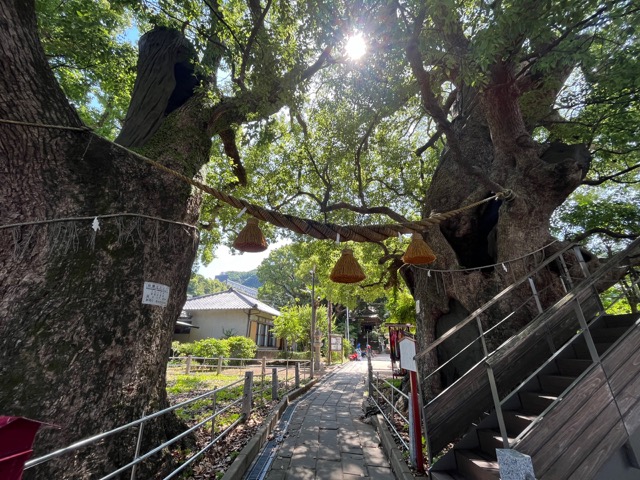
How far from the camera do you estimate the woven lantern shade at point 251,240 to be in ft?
13.3

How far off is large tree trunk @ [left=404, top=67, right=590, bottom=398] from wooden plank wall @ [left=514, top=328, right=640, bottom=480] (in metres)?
2.19

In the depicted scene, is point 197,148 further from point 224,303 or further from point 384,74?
point 224,303

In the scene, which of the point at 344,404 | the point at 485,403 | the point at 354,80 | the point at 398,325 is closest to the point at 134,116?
the point at 354,80

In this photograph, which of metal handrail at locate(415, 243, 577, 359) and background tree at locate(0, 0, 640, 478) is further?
metal handrail at locate(415, 243, 577, 359)

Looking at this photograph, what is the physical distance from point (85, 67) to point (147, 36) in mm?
2463

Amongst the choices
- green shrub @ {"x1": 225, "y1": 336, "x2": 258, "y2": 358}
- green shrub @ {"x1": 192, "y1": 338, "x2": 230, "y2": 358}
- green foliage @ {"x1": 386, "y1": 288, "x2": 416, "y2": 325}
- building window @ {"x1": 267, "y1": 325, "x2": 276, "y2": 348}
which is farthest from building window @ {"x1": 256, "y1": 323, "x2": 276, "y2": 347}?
green foliage @ {"x1": 386, "y1": 288, "x2": 416, "y2": 325}

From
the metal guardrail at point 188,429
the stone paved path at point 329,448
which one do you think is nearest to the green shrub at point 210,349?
the metal guardrail at point 188,429

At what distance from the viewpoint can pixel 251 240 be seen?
4.05m

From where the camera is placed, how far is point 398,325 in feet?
37.0

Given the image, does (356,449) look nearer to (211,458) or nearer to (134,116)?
(211,458)

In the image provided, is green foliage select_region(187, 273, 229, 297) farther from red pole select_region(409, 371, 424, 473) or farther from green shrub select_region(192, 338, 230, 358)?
red pole select_region(409, 371, 424, 473)

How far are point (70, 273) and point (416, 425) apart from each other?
4222 millimetres

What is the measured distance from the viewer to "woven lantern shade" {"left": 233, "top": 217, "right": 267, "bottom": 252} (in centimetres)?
405

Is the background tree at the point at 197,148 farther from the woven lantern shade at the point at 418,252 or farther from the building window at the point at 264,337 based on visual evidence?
the building window at the point at 264,337
